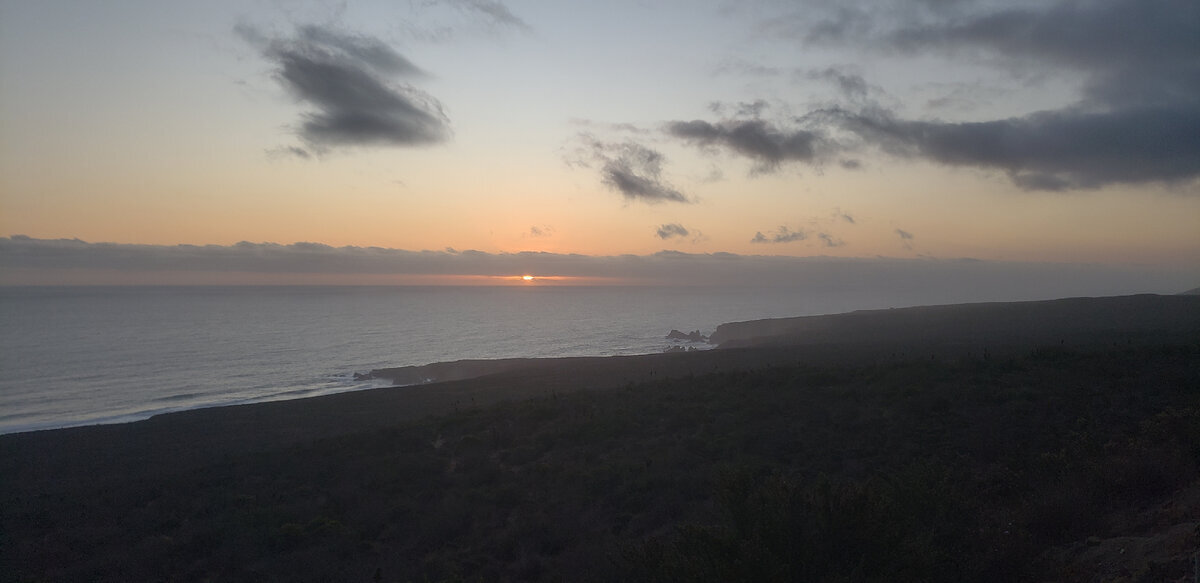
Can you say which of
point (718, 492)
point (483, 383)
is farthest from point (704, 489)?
point (483, 383)

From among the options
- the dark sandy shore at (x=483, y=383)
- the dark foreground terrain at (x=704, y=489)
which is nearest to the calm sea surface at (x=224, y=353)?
the dark sandy shore at (x=483, y=383)

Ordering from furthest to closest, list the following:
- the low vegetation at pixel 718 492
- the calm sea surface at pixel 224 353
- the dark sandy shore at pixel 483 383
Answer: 1. the calm sea surface at pixel 224 353
2. the dark sandy shore at pixel 483 383
3. the low vegetation at pixel 718 492

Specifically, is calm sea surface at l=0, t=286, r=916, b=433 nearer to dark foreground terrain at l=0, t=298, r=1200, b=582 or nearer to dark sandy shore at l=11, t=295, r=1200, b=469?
dark sandy shore at l=11, t=295, r=1200, b=469

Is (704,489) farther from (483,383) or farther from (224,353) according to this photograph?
(224,353)

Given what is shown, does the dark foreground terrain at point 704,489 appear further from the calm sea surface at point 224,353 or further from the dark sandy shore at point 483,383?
the calm sea surface at point 224,353

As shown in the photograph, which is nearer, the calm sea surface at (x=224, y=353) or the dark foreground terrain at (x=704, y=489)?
the dark foreground terrain at (x=704, y=489)
